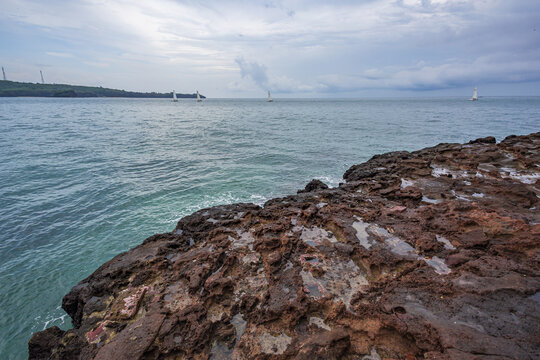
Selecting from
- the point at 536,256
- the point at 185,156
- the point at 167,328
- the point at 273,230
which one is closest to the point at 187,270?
the point at 167,328

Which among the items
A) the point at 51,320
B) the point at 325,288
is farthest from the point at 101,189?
the point at 325,288

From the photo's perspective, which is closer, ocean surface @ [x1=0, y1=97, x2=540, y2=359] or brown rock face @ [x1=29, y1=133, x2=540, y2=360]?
brown rock face @ [x1=29, y1=133, x2=540, y2=360]

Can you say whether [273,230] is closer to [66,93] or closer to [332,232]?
[332,232]

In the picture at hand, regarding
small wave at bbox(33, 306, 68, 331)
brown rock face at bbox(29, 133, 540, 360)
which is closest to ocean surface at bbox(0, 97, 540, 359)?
small wave at bbox(33, 306, 68, 331)

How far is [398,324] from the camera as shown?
3650mm

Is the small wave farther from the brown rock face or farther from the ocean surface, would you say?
the brown rock face

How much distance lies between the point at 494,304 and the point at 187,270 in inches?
219

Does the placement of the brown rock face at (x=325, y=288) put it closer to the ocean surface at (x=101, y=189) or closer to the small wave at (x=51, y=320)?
the small wave at (x=51, y=320)

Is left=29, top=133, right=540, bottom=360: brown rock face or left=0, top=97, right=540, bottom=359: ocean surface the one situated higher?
left=29, top=133, right=540, bottom=360: brown rock face

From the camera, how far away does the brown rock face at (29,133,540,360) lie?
357 cm

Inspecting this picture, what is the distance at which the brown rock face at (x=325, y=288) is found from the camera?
11.7ft

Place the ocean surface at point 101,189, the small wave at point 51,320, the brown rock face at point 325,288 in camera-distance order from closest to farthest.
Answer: the brown rock face at point 325,288
the small wave at point 51,320
the ocean surface at point 101,189

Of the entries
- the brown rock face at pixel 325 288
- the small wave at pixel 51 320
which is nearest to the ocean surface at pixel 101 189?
the small wave at pixel 51 320

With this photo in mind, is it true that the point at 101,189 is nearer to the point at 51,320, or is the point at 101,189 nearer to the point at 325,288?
the point at 51,320
